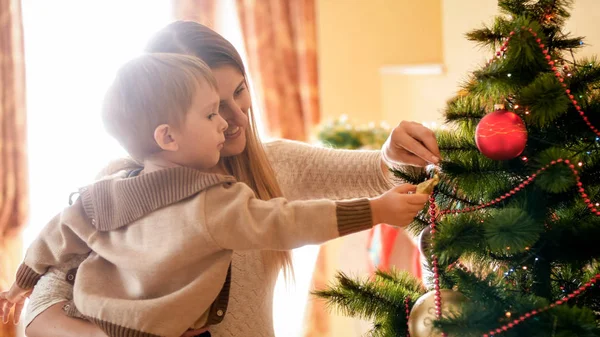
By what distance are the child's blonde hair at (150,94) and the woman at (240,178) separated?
18 centimetres

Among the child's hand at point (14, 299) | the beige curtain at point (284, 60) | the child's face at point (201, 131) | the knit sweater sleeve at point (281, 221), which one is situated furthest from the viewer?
the beige curtain at point (284, 60)

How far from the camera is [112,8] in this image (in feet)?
11.0

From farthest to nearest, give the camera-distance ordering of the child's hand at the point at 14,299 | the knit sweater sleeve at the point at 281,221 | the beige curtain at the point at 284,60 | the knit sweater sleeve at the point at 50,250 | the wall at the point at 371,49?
the wall at the point at 371,49
the beige curtain at the point at 284,60
the child's hand at the point at 14,299
the knit sweater sleeve at the point at 50,250
the knit sweater sleeve at the point at 281,221

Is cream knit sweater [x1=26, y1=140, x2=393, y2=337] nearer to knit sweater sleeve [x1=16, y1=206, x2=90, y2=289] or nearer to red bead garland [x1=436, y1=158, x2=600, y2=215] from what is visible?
knit sweater sleeve [x1=16, y1=206, x2=90, y2=289]

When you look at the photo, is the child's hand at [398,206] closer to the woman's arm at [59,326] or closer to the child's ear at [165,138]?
the child's ear at [165,138]

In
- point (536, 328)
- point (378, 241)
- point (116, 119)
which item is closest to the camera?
point (536, 328)

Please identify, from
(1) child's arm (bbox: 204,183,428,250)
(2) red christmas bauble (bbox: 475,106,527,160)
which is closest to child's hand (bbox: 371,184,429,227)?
(1) child's arm (bbox: 204,183,428,250)

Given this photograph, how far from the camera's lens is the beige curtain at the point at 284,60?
3.68m

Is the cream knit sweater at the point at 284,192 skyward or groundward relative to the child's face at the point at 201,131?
groundward

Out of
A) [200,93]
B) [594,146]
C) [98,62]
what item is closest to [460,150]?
[594,146]

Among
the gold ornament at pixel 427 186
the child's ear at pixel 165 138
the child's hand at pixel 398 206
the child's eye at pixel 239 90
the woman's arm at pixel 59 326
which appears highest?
the child's eye at pixel 239 90

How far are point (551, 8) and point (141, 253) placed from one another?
0.71 meters

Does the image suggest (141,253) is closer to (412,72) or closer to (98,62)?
(98,62)

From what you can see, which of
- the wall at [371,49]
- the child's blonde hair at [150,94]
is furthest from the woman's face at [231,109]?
the wall at [371,49]
